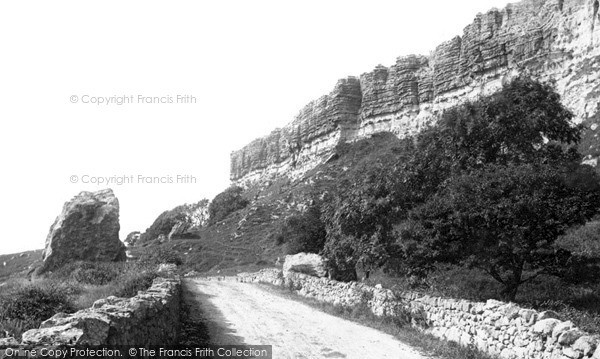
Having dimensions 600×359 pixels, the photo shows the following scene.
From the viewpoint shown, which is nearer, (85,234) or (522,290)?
(522,290)

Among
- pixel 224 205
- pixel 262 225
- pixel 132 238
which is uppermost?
pixel 224 205

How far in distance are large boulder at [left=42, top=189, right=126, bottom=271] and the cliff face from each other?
3523cm

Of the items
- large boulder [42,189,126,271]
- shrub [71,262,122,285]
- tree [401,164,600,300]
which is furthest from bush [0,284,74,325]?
large boulder [42,189,126,271]

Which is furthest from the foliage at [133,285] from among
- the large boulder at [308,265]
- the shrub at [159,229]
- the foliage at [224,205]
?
the shrub at [159,229]

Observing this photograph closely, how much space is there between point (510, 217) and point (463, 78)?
74140mm

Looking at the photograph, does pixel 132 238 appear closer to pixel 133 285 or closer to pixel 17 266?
pixel 17 266

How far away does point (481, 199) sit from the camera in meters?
15.0

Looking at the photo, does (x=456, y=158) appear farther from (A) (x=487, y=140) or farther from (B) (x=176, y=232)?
(B) (x=176, y=232)

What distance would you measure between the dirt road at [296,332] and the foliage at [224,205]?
73336mm

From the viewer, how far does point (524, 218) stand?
14.4 m

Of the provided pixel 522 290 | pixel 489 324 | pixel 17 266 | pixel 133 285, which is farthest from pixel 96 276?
pixel 17 266

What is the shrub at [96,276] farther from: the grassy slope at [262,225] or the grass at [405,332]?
the grassy slope at [262,225]

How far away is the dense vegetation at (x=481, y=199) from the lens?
14469 millimetres

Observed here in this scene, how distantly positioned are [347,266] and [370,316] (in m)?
6.72
